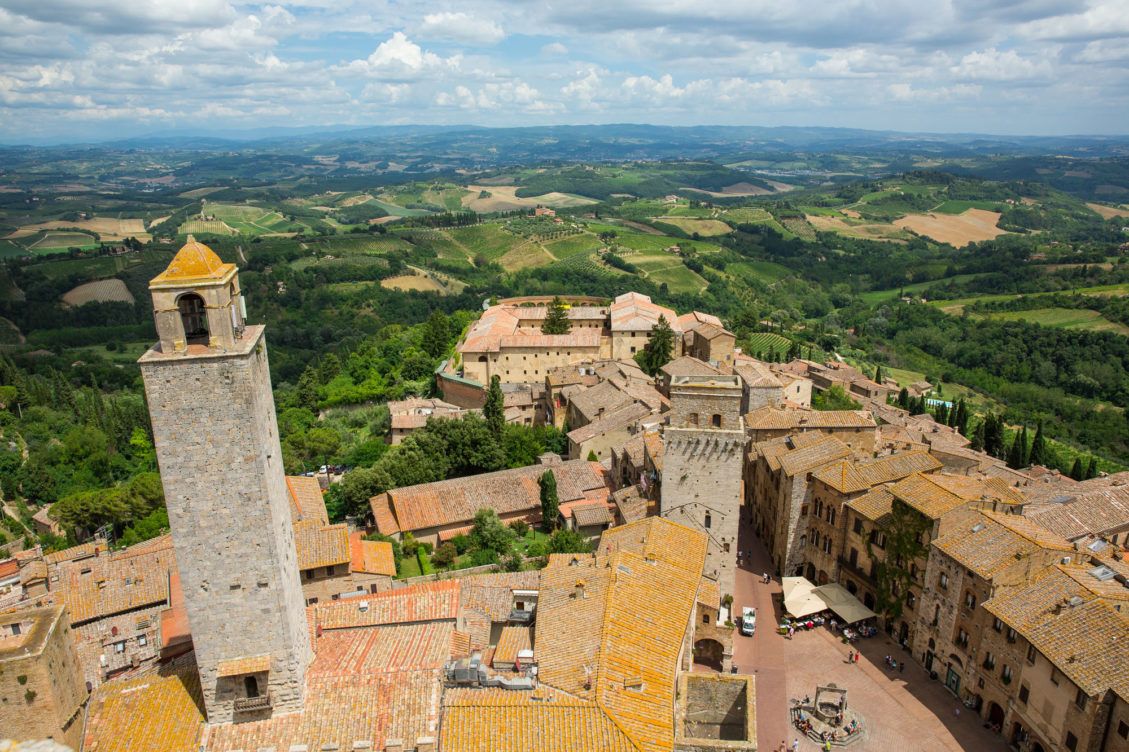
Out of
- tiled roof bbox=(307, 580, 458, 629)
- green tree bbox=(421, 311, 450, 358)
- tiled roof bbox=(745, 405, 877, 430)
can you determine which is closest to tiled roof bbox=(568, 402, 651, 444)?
tiled roof bbox=(745, 405, 877, 430)

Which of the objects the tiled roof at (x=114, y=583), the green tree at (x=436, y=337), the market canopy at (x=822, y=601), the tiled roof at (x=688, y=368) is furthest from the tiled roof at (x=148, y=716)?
the green tree at (x=436, y=337)

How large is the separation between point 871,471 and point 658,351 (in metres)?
34.0

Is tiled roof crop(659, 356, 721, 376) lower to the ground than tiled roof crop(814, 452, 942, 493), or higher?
lower

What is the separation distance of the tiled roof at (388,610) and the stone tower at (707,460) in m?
12.8

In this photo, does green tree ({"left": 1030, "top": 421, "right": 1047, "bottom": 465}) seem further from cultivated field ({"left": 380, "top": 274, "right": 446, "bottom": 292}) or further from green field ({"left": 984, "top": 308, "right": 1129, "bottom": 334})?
cultivated field ({"left": 380, "top": 274, "right": 446, "bottom": 292})

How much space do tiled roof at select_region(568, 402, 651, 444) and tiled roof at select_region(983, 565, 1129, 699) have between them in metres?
29.0

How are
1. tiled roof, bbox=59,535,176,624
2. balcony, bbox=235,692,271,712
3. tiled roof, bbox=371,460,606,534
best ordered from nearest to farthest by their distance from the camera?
balcony, bbox=235,692,271,712, tiled roof, bbox=59,535,176,624, tiled roof, bbox=371,460,606,534

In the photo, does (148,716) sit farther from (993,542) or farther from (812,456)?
(812,456)

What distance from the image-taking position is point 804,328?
5384 inches

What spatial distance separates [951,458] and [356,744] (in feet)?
144

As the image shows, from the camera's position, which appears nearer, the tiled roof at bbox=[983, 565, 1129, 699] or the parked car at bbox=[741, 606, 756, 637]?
the tiled roof at bbox=[983, 565, 1129, 699]

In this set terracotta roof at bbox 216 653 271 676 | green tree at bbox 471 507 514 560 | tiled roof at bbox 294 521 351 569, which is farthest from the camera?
green tree at bbox 471 507 514 560

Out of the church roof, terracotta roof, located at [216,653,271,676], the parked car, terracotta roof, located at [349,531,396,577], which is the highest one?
the church roof

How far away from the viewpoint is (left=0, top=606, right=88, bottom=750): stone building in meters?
18.2
